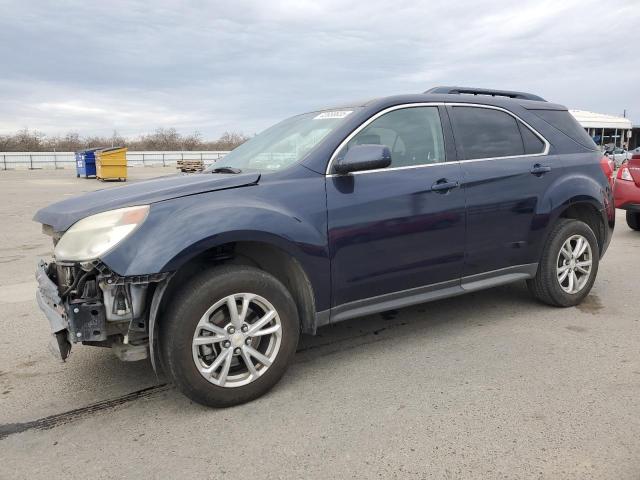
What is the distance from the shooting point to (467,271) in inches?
156

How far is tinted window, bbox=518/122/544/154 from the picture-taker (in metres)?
4.36

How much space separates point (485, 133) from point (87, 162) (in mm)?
24973

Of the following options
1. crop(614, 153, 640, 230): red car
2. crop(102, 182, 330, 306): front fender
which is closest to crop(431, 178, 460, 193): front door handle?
crop(102, 182, 330, 306): front fender

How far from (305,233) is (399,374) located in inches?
45.4

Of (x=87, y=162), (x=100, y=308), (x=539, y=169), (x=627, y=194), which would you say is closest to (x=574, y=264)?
(x=539, y=169)

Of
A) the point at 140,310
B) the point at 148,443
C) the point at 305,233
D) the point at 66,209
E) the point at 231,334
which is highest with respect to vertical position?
the point at 66,209

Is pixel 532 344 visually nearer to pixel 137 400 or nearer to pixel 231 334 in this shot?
pixel 231 334

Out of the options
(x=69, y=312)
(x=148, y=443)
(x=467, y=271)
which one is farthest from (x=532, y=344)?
(x=69, y=312)

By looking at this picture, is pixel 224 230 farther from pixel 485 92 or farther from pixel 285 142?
pixel 485 92

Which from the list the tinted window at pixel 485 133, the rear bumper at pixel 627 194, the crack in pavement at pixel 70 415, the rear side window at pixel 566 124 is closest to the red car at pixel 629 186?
the rear bumper at pixel 627 194

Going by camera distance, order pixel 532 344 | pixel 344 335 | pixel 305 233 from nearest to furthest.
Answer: pixel 305 233, pixel 532 344, pixel 344 335

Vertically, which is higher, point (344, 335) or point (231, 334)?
point (231, 334)

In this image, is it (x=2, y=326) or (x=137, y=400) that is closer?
(x=137, y=400)

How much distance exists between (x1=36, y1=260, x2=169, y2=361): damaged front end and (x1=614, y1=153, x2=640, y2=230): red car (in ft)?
26.7
